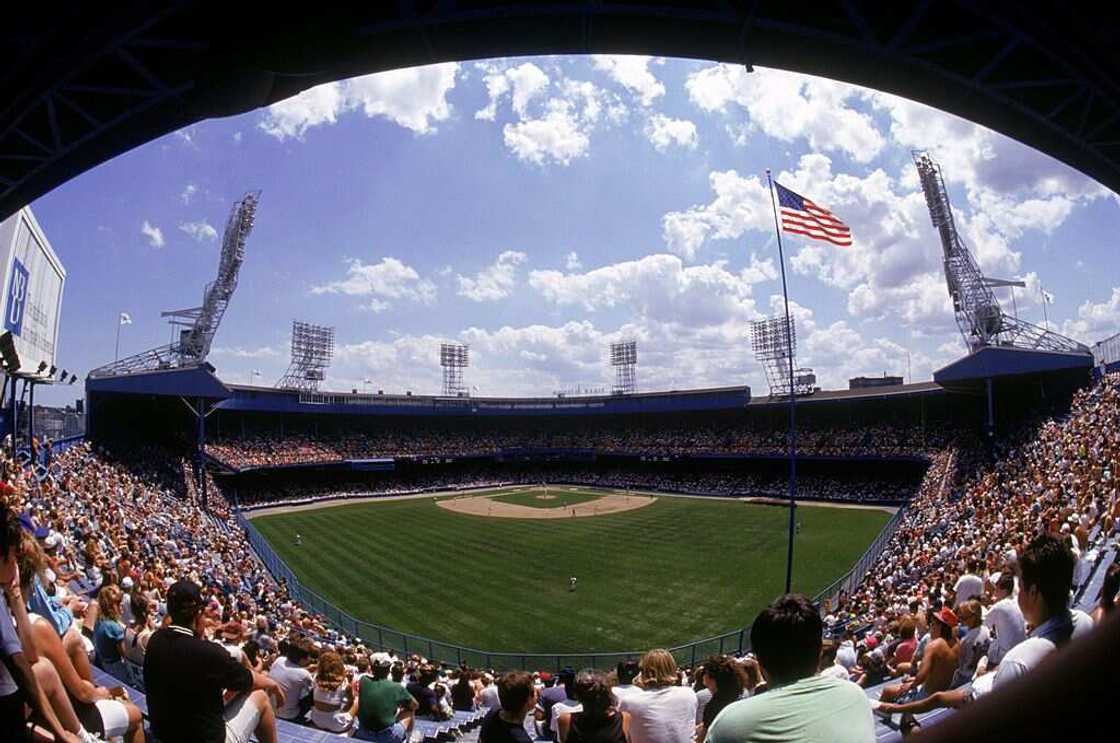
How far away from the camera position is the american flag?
18172mm

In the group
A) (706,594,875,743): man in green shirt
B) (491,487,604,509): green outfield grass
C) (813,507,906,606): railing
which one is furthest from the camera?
(491,487,604,509): green outfield grass

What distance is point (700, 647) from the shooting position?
18.5m

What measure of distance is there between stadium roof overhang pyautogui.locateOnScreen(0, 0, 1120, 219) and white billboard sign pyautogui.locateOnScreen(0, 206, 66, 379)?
2014 cm

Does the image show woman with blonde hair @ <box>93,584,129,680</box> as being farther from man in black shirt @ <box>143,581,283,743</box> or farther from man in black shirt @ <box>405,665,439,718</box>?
man in black shirt @ <box>143,581,283,743</box>

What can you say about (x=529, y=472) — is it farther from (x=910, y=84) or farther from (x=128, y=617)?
(x=910, y=84)

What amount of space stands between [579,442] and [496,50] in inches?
2675

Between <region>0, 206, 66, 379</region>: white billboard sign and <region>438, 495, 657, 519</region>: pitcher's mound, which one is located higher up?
<region>0, 206, 66, 379</region>: white billboard sign

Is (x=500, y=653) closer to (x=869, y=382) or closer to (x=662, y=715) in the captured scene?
(x=662, y=715)

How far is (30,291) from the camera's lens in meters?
25.7

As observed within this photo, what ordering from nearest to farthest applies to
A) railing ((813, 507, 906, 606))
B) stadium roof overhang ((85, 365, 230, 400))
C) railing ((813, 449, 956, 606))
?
1. railing ((813, 507, 906, 606))
2. railing ((813, 449, 956, 606))
3. stadium roof overhang ((85, 365, 230, 400))

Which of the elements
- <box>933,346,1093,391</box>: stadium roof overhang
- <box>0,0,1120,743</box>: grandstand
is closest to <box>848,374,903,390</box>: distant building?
<box>0,0,1120,743</box>: grandstand

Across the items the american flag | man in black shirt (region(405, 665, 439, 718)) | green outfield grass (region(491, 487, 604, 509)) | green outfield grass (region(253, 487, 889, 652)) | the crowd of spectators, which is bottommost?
green outfield grass (region(491, 487, 604, 509))

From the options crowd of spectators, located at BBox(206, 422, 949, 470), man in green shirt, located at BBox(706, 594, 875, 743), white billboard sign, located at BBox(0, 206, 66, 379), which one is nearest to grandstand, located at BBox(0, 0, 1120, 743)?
man in green shirt, located at BBox(706, 594, 875, 743)

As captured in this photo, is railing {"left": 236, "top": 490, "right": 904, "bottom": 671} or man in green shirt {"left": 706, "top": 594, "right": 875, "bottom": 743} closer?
man in green shirt {"left": 706, "top": 594, "right": 875, "bottom": 743}
